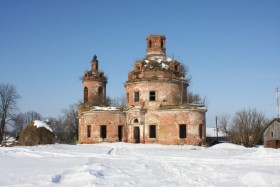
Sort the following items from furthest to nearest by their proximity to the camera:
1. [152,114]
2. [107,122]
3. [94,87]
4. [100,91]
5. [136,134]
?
1. [100,91]
2. [94,87]
3. [136,134]
4. [107,122]
5. [152,114]

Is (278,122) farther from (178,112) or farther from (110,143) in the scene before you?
(110,143)

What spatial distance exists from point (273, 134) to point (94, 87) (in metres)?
21.5

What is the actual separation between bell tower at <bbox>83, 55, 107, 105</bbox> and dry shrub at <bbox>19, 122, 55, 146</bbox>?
10.2 metres

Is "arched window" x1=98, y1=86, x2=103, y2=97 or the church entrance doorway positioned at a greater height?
"arched window" x1=98, y1=86, x2=103, y2=97

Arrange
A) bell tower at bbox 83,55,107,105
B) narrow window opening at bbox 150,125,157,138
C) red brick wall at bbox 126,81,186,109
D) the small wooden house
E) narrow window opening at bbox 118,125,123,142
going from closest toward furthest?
the small wooden house → narrow window opening at bbox 150,125,157,138 → red brick wall at bbox 126,81,186,109 → narrow window opening at bbox 118,125,123,142 → bell tower at bbox 83,55,107,105

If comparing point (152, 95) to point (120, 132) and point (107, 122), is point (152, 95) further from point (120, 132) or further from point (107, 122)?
point (107, 122)

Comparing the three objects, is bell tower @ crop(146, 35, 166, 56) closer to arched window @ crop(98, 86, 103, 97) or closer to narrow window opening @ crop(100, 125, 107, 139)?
arched window @ crop(98, 86, 103, 97)

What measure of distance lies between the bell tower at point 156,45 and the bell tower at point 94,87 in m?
8.26

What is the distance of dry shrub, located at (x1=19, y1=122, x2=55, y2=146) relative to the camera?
32.9 m

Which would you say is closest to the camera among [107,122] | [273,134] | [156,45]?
[273,134]

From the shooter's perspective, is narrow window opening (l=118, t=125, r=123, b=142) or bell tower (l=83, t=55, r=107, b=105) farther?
bell tower (l=83, t=55, r=107, b=105)

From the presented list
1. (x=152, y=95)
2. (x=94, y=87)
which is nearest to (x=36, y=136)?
(x=152, y=95)

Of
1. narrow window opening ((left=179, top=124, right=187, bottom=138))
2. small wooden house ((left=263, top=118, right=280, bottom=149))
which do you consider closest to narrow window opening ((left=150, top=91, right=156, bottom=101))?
narrow window opening ((left=179, top=124, right=187, bottom=138))

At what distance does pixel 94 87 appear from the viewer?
143 feet
